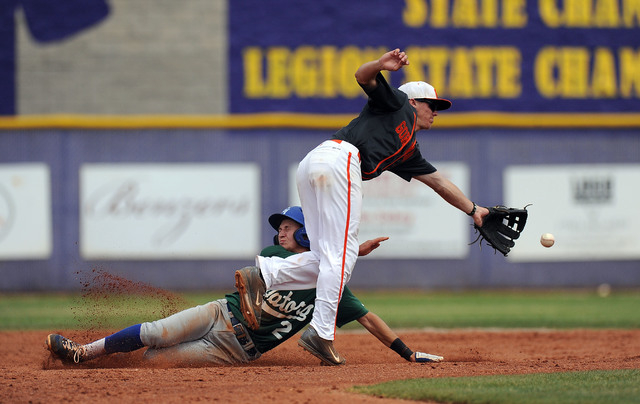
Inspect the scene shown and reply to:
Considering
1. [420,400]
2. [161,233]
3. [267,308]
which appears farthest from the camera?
[161,233]

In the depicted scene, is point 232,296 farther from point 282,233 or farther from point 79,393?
point 79,393

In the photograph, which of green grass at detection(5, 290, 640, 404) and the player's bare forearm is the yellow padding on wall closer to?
green grass at detection(5, 290, 640, 404)

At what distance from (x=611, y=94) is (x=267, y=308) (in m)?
11.1

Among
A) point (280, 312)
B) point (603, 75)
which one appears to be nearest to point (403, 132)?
point (280, 312)

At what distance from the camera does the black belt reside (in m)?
5.17

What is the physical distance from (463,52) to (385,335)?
9973 mm

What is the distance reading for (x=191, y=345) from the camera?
5.30m

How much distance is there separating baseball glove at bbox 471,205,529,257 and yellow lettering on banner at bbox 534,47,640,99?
29.7 ft

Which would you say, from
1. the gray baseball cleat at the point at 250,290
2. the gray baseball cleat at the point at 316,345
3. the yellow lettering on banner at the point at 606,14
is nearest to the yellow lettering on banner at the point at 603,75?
the yellow lettering on banner at the point at 606,14

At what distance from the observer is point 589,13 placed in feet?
47.7

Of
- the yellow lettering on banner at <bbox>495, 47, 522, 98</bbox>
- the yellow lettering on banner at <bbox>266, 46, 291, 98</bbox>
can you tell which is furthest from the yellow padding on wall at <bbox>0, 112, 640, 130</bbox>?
the yellow lettering on banner at <bbox>495, 47, 522, 98</bbox>

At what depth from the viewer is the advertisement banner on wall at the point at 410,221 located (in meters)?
13.9

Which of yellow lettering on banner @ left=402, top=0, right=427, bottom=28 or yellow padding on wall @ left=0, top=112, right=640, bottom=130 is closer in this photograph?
yellow padding on wall @ left=0, top=112, right=640, bottom=130

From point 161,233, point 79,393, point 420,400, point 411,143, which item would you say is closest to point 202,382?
point 79,393
